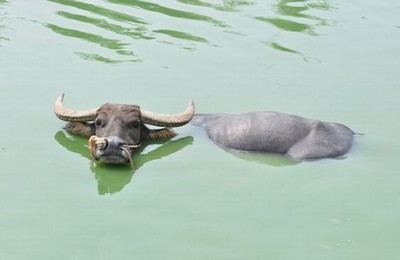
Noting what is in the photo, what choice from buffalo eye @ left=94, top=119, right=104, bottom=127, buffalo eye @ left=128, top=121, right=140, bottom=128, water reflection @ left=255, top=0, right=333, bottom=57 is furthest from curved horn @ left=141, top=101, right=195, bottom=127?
water reflection @ left=255, top=0, right=333, bottom=57

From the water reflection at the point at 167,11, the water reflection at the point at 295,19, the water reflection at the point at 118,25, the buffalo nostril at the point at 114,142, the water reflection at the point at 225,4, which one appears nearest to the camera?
the buffalo nostril at the point at 114,142

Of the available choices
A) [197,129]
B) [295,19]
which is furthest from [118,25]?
[197,129]


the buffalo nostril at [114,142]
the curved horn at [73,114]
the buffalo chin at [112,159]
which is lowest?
the buffalo chin at [112,159]

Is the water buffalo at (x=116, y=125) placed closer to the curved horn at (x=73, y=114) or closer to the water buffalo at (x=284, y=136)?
the curved horn at (x=73, y=114)

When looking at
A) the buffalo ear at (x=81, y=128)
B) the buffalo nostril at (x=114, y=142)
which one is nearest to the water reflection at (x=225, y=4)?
the buffalo ear at (x=81, y=128)

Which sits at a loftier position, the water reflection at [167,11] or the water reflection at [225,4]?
the water reflection at [225,4]

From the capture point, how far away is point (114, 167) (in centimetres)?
559

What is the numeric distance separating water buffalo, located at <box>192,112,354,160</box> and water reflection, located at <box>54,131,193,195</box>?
32cm

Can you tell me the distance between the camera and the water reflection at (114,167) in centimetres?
536

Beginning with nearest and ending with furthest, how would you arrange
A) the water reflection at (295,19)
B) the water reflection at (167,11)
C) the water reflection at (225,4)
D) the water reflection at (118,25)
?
the water reflection at (118,25), the water reflection at (295,19), the water reflection at (167,11), the water reflection at (225,4)

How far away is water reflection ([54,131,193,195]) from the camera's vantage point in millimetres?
5359

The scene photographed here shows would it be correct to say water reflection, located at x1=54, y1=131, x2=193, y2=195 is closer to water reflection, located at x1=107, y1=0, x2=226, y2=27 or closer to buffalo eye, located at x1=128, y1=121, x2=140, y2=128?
buffalo eye, located at x1=128, y1=121, x2=140, y2=128

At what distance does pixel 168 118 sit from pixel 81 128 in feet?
2.09

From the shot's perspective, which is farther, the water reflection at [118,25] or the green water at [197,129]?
the water reflection at [118,25]
